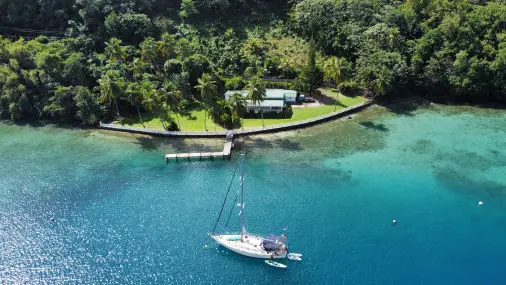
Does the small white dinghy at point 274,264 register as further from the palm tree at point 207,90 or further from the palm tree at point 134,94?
the palm tree at point 134,94

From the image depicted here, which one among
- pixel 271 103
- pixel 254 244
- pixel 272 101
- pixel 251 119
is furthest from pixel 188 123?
A: pixel 254 244

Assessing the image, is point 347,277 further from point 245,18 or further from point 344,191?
Answer: point 245,18

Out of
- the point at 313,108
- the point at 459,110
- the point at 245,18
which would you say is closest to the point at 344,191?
the point at 313,108

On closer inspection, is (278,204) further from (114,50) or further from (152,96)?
(114,50)

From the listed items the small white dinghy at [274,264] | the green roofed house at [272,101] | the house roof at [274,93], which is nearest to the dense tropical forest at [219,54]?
the house roof at [274,93]

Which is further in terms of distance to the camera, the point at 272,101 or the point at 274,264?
the point at 272,101
